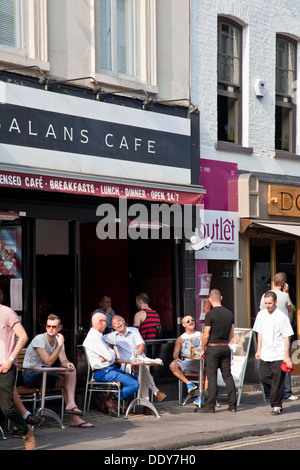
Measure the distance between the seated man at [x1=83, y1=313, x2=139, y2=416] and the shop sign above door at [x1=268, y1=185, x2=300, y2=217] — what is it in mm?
5347

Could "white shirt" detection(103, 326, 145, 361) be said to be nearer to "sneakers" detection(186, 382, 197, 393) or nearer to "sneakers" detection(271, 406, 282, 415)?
"sneakers" detection(186, 382, 197, 393)

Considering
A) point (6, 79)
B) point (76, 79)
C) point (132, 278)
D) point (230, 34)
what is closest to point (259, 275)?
point (132, 278)

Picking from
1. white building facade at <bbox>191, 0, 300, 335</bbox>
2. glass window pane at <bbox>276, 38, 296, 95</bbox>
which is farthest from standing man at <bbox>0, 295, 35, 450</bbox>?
glass window pane at <bbox>276, 38, 296, 95</bbox>

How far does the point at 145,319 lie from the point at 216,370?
5.52 ft

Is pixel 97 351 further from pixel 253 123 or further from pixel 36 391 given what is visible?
pixel 253 123

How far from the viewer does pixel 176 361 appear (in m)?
13.3

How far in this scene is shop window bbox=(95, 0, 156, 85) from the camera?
13398 mm

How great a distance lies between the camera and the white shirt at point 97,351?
11.7 meters

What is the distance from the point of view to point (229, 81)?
15.9 metres

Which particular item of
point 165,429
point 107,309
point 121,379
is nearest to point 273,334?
point 121,379

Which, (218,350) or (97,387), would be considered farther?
(218,350)

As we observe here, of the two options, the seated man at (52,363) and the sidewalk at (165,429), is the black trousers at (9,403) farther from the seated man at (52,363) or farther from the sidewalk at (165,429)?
the seated man at (52,363)

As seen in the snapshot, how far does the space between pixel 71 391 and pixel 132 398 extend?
1510 mm

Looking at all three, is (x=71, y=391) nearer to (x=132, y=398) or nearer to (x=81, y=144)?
(x=132, y=398)
